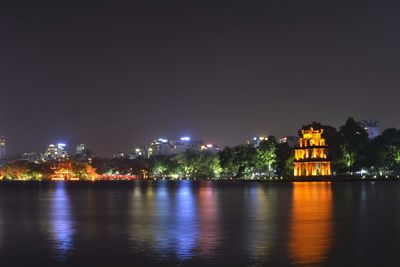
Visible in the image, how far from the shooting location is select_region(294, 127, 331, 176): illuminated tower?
6368 inches

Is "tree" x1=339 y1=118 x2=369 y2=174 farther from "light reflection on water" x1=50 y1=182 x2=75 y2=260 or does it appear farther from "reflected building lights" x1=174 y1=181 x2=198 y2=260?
"light reflection on water" x1=50 y1=182 x2=75 y2=260

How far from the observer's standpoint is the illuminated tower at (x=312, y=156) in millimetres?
161750

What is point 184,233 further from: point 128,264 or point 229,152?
point 229,152

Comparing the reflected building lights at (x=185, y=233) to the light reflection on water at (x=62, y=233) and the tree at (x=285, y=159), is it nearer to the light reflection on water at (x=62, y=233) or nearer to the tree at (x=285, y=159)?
the light reflection on water at (x=62, y=233)

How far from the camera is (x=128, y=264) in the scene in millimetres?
24109

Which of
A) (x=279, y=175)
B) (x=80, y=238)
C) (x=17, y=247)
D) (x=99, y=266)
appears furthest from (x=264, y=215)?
(x=279, y=175)

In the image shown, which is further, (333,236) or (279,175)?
(279,175)

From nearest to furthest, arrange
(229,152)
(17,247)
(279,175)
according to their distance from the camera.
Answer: (17,247)
(279,175)
(229,152)

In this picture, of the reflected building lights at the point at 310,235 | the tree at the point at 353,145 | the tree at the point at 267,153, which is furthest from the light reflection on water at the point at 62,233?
the tree at the point at 267,153

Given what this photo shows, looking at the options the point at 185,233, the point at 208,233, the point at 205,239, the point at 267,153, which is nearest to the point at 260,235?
the point at 208,233

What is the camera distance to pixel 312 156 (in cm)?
16325

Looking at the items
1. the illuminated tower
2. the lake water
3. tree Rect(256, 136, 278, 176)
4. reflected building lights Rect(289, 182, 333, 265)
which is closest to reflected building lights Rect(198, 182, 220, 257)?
the lake water

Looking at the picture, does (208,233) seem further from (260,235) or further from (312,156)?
(312,156)

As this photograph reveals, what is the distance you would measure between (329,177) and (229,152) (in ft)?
139
